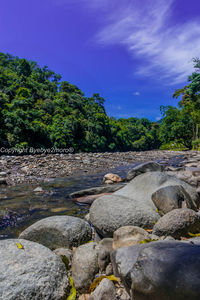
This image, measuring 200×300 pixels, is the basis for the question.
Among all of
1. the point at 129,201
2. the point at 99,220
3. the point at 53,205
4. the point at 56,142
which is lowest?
the point at 53,205

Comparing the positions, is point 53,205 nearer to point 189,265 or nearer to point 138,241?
point 138,241

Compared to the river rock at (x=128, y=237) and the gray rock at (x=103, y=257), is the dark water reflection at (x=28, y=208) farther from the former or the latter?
the river rock at (x=128, y=237)

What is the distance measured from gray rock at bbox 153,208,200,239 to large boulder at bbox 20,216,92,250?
1.15 meters

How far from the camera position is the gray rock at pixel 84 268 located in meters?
2.00

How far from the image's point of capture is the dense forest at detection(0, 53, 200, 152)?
25078 mm

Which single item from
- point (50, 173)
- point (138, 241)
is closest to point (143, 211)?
point (138, 241)

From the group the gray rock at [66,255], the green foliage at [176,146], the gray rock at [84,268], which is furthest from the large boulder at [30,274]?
the green foliage at [176,146]

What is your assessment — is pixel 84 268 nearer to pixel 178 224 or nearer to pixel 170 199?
pixel 178 224

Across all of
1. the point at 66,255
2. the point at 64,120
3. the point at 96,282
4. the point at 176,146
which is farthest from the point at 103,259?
the point at 176,146

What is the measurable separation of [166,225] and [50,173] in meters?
9.40

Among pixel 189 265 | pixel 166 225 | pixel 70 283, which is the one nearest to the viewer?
pixel 189 265

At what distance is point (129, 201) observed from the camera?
3135 millimetres

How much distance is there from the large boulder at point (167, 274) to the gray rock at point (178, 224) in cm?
91

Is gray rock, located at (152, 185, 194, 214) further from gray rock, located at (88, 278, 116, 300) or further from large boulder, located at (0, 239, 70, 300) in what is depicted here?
large boulder, located at (0, 239, 70, 300)
